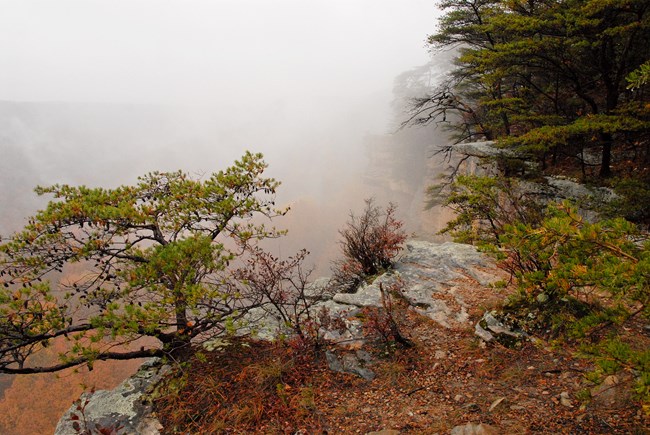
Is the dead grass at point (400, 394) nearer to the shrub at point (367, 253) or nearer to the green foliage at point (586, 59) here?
the shrub at point (367, 253)

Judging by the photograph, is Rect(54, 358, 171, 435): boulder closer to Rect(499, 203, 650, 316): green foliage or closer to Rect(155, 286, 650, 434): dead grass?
Rect(155, 286, 650, 434): dead grass

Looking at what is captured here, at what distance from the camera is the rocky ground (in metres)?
3.05

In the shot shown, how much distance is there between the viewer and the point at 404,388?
3.92 metres

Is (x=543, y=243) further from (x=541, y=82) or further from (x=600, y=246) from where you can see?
(x=541, y=82)

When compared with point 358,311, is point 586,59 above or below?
above

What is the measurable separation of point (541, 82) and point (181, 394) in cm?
1608

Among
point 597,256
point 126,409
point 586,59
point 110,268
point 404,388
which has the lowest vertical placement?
point 404,388

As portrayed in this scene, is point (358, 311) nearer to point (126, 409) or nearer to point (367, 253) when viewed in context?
point (367, 253)

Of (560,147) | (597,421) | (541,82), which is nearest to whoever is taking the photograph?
(597,421)

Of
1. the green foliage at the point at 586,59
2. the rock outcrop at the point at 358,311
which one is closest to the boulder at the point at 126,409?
the rock outcrop at the point at 358,311

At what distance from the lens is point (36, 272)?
368 cm

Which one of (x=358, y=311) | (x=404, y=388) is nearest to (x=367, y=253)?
(x=358, y=311)

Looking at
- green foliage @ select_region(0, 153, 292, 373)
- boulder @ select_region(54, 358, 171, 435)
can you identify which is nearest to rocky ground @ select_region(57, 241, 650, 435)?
boulder @ select_region(54, 358, 171, 435)

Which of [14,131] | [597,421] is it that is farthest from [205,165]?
[597,421]
